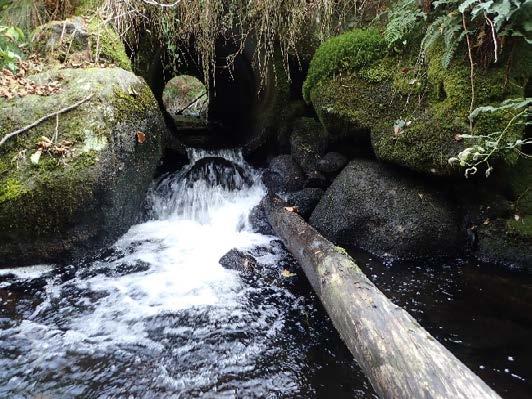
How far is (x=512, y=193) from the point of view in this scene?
5.16m

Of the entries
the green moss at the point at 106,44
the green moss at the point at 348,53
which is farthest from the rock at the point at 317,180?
the green moss at the point at 106,44

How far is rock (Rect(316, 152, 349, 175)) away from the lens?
257 inches

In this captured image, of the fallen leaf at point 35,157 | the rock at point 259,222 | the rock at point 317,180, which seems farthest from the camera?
the rock at point 317,180

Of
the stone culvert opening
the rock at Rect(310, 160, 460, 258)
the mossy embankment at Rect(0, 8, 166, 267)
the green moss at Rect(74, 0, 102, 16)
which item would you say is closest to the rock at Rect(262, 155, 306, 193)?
the stone culvert opening

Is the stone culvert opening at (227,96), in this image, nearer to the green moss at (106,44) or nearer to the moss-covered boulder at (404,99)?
the green moss at (106,44)

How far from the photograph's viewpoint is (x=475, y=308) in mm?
3988

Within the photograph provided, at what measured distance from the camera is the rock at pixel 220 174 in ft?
26.6

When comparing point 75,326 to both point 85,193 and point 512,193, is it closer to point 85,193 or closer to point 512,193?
point 85,193

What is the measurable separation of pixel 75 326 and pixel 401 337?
9.45ft

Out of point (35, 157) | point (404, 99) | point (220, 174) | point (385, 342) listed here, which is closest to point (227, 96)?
point (220, 174)

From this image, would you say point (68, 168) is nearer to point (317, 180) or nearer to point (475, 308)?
point (317, 180)

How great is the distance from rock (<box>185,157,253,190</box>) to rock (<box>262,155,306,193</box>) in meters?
0.56

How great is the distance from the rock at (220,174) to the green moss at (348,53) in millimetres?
2621

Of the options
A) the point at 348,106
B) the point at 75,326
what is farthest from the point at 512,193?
the point at 75,326
